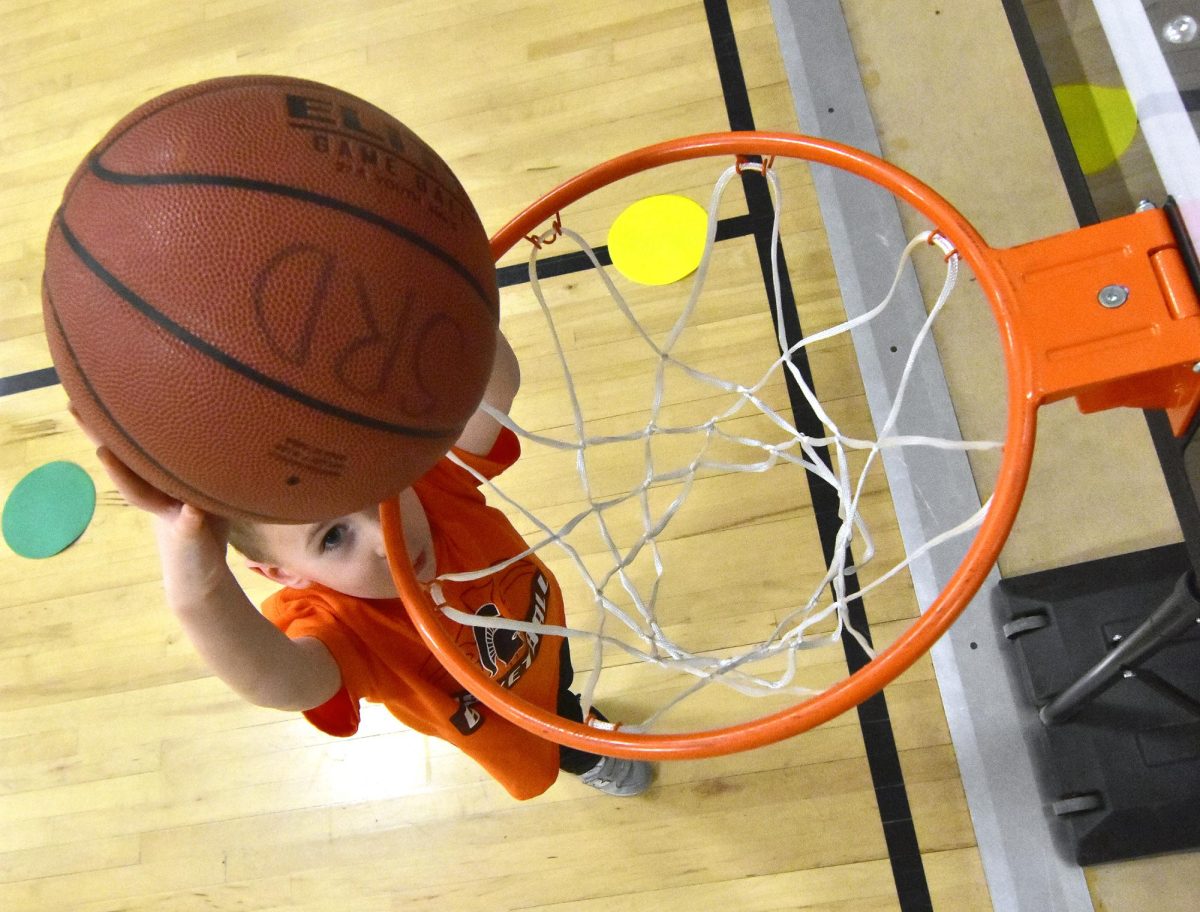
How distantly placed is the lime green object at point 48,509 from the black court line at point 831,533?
1231mm

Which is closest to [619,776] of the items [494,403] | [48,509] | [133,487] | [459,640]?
[459,640]

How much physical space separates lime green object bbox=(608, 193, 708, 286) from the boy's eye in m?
0.90

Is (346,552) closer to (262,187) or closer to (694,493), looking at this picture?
(262,187)

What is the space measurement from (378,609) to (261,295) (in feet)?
1.51

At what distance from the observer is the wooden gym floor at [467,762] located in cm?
131

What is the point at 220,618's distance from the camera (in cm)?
76

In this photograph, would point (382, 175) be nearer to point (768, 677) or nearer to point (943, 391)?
point (768, 677)

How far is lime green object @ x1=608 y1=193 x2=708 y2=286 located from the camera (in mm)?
1611

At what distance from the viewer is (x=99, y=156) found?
1.98ft

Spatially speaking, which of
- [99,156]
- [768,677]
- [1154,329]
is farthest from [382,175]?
[768,677]

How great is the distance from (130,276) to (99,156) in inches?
4.1

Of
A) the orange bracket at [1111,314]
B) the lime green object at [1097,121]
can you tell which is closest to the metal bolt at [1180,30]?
the lime green object at [1097,121]

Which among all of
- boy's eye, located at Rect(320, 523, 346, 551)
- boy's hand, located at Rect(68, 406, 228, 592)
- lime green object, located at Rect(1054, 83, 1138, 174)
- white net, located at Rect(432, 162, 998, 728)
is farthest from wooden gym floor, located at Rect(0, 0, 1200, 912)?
boy's hand, located at Rect(68, 406, 228, 592)

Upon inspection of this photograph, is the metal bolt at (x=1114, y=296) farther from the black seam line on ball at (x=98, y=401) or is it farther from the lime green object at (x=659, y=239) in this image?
the lime green object at (x=659, y=239)
